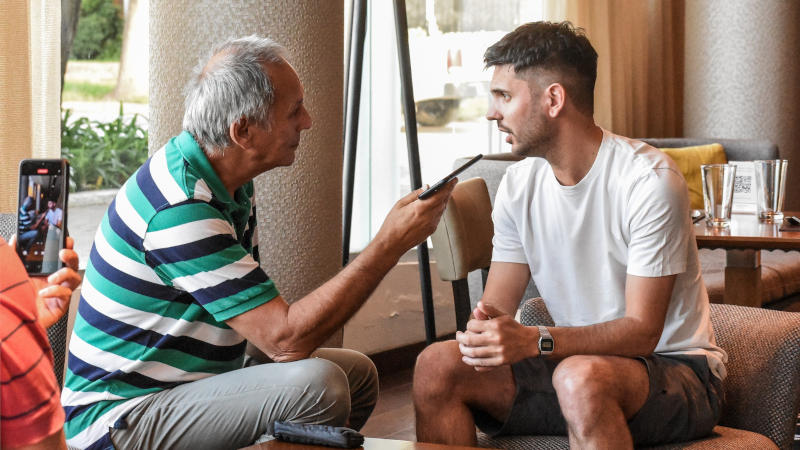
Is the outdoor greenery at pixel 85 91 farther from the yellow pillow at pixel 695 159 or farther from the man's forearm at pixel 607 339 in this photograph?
the yellow pillow at pixel 695 159

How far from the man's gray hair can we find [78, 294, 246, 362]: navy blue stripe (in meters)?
0.37

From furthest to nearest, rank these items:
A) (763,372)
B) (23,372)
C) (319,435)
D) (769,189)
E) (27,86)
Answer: (769,189) < (27,86) < (763,372) < (319,435) < (23,372)

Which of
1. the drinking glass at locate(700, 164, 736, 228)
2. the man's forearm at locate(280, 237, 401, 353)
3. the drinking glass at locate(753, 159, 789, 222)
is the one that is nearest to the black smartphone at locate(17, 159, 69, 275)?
the man's forearm at locate(280, 237, 401, 353)

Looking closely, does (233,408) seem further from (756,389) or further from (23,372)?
(756,389)

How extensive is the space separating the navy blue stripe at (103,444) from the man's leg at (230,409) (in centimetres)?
1

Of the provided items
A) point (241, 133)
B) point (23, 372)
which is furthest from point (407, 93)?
point (23, 372)

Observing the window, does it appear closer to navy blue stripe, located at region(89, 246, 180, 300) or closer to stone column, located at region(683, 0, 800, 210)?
Answer: stone column, located at region(683, 0, 800, 210)

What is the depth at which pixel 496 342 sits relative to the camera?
68.4 inches

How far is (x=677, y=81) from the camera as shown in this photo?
20.2ft

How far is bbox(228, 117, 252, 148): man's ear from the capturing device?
6.10ft

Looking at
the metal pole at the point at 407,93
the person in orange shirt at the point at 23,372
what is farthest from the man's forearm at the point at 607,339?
the metal pole at the point at 407,93

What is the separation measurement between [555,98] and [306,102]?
31.1 inches

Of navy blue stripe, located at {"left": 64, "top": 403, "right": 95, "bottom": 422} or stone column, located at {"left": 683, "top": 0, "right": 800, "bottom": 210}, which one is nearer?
navy blue stripe, located at {"left": 64, "top": 403, "right": 95, "bottom": 422}

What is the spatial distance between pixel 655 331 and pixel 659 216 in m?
0.22
